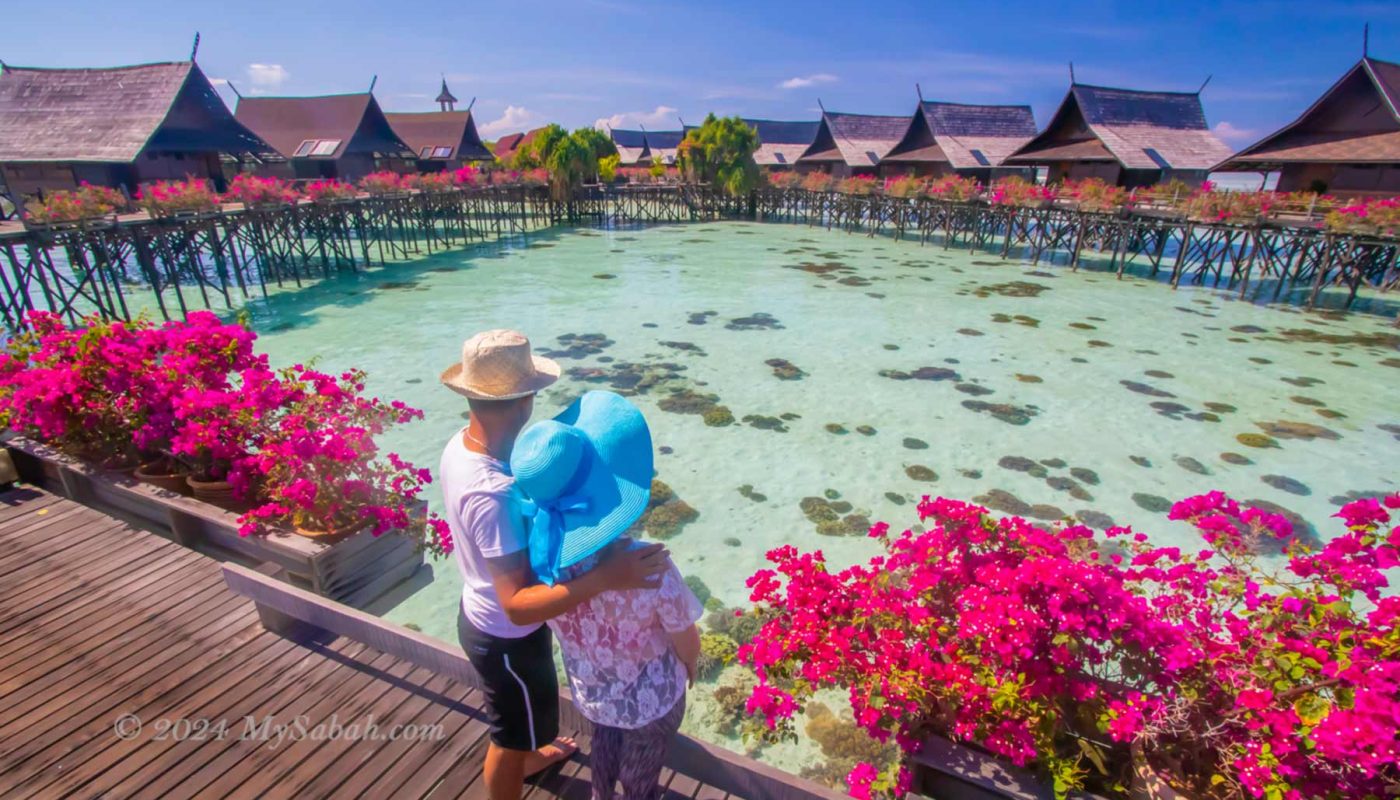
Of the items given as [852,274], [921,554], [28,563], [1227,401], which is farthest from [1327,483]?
[852,274]

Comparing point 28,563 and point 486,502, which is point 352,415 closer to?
point 28,563

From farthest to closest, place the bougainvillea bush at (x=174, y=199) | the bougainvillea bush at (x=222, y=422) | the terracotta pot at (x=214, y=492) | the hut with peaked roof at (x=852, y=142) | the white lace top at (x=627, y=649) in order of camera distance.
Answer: the hut with peaked roof at (x=852, y=142) < the bougainvillea bush at (x=174, y=199) < the terracotta pot at (x=214, y=492) < the bougainvillea bush at (x=222, y=422) < the white lace top at (x=627, y=649)

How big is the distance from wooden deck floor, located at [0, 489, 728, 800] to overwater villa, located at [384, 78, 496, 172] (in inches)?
1389

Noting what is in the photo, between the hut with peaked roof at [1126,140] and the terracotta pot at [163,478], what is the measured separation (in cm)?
2666

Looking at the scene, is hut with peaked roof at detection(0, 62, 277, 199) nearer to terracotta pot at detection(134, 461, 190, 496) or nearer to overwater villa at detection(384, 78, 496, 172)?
overwater villa at detection(384, 78, 496, 172)

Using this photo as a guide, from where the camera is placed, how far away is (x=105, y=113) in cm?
1964

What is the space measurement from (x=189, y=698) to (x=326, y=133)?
33208 millimetres

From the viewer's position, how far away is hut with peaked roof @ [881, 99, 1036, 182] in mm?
27656

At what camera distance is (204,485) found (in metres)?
3.70

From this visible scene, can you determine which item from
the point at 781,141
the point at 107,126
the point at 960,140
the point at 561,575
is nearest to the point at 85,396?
the point at 561,575

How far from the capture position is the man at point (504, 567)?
1.53 meters

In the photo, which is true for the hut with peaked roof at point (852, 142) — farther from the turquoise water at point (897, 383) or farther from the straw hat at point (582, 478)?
the straw hat at point (582, 478)

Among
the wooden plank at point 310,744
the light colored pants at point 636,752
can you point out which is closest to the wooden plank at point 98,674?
Answer: the wooden plank at point 310,744

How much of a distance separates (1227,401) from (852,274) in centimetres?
1154
